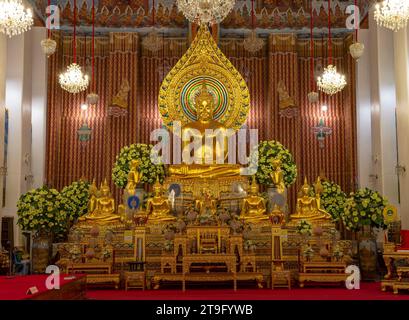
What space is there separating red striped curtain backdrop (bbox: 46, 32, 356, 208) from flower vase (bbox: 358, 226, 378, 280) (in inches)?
145

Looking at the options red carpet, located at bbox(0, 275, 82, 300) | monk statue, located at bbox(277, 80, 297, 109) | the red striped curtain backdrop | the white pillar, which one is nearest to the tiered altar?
monk statue, located at bbox(277, 80, 297, 109)

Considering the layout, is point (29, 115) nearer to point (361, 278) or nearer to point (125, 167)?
point (125, 167)

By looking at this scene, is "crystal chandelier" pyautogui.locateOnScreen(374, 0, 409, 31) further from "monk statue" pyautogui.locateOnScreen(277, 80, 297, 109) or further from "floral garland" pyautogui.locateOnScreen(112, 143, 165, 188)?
"monk statue" pyautogui.locateOnScreen(277, 80, 297, 109)

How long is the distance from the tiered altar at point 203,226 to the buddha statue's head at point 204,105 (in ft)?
0.06

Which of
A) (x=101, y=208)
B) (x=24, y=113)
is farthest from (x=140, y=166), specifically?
(x=24, y=113)

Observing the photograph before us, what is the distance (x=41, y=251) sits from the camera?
918cm

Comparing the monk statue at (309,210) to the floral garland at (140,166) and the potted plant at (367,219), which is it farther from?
the floral garland at (140,166)

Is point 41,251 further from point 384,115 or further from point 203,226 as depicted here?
point 384,115

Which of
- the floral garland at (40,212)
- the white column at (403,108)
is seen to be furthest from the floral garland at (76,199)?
the white column at (403,108)

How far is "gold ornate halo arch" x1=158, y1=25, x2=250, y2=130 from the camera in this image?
11.1 meters

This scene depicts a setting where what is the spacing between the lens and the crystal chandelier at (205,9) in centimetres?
828

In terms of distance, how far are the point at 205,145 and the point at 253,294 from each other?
4.17 metres
